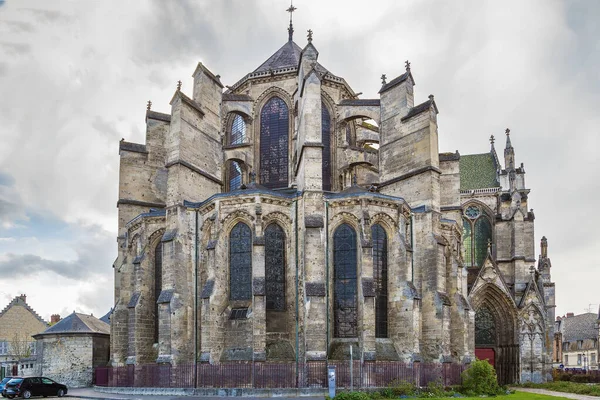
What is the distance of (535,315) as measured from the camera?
36.6m

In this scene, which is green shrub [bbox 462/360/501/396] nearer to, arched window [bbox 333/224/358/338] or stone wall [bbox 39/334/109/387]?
Answer: arched window [bbox 333/224/358/338]

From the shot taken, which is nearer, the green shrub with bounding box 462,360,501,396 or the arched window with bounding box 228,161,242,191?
the green shrub with bounding box 462,360,501,396

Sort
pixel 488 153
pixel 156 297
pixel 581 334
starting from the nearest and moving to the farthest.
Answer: pixel 156 297 → pixel 488 153 → pixel 581 334

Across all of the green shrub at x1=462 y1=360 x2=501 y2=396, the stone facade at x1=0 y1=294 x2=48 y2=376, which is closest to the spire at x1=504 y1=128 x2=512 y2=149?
the green shrub at x1=462 y1=360 x2=501 y2=396

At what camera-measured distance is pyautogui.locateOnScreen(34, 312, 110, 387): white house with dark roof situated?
3075 cm

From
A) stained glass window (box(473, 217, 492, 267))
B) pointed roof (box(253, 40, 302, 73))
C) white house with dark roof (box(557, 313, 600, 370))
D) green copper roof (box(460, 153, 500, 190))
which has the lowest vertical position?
white house with dark roof (box(557, 313, 600, 370))

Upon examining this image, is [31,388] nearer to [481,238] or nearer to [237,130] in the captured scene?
[237,130]

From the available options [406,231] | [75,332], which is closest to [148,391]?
[75,332]

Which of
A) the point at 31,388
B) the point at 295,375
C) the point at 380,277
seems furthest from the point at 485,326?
the point at 31,388

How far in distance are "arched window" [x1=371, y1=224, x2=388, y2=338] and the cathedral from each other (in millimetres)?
69

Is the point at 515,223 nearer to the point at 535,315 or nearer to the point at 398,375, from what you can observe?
the point at 535,315

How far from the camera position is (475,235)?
4222 cm

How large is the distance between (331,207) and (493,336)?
17.1 meters

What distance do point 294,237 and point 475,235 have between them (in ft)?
64.8
